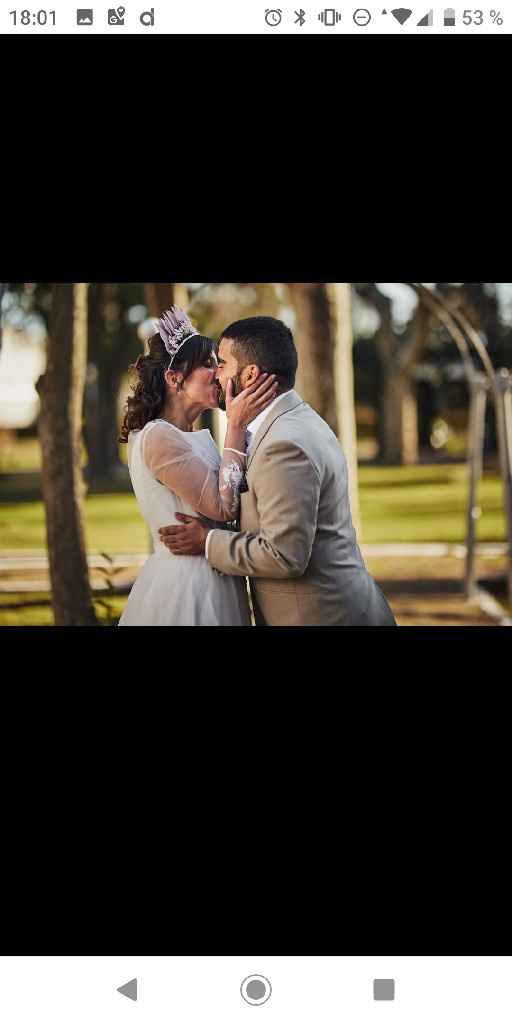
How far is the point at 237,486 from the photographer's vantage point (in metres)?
4.13

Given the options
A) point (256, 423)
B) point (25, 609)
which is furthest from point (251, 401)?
point (25, 609)

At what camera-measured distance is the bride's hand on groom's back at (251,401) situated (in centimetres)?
412

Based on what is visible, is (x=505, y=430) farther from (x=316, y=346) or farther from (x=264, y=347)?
(x=264, y=347)

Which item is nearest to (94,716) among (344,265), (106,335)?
(344,265)

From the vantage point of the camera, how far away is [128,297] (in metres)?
12.5

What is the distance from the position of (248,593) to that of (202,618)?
0.86ft

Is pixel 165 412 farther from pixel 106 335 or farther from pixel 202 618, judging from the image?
pixel 106 335

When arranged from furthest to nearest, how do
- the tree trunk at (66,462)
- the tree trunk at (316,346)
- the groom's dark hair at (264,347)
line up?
1. the tree trunk at (316,346)
2. the tree trunk at (66,462)
3. the groom's dark hair at (264,347)
